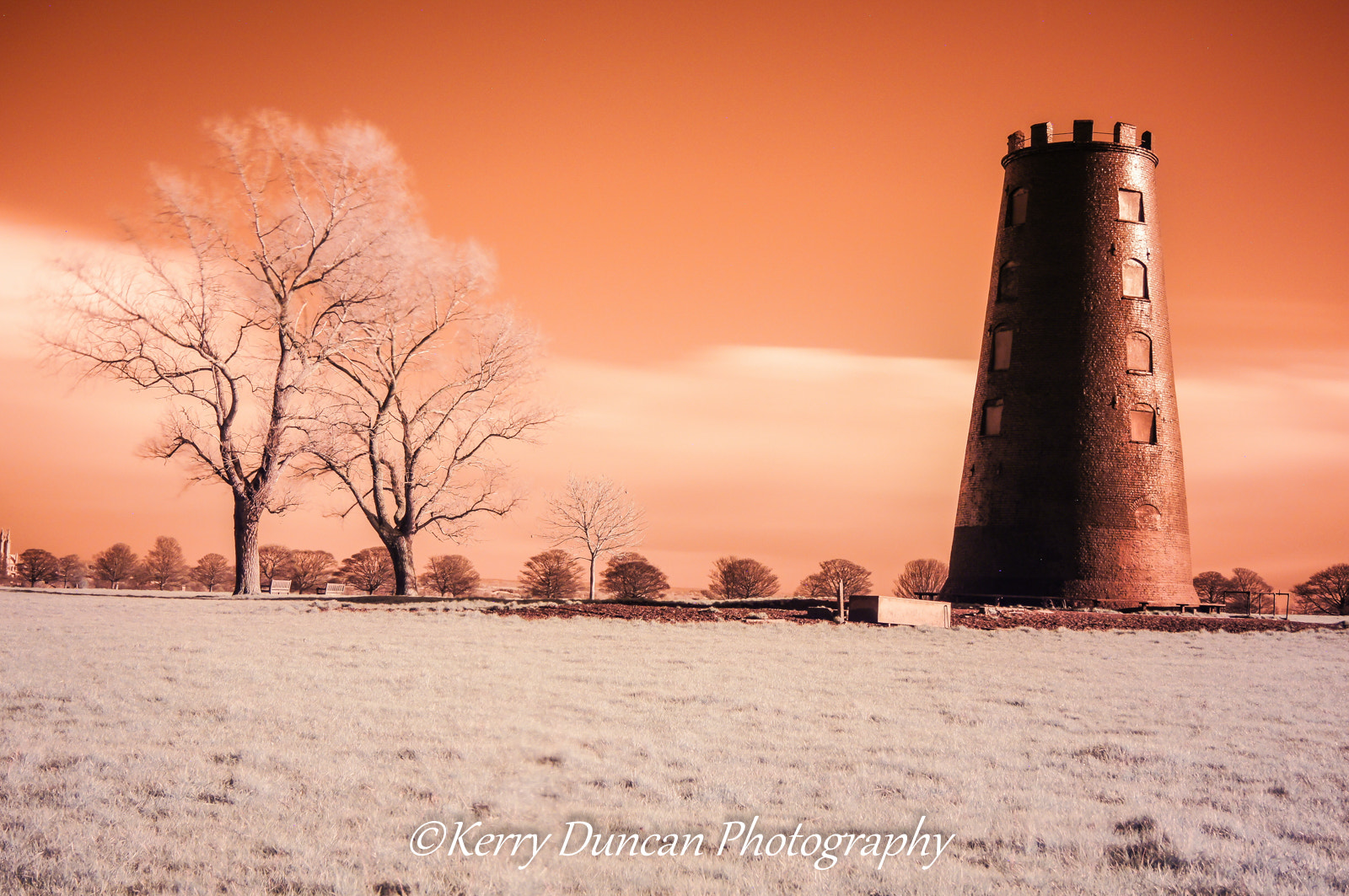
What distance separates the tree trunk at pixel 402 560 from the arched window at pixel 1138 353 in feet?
77.6

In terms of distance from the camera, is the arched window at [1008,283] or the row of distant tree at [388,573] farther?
the row of distant tree at [388,573]

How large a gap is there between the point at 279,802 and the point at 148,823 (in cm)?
81

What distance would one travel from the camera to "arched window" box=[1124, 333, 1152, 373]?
103 feet

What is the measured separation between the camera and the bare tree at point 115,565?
192ft

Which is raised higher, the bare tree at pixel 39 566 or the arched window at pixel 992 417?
the arched window at pixel 992 417

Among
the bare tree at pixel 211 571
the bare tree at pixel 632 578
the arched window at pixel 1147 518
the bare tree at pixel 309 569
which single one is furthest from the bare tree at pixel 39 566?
the arched window at pixel 1147 518

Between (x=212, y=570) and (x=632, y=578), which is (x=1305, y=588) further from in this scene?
(x=212, y=570)

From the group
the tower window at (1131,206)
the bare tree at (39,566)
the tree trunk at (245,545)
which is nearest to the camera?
the tree trunk at (245,545)

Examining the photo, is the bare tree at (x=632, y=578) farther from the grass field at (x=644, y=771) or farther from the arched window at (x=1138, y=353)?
the grass field at (x=644, y=771)

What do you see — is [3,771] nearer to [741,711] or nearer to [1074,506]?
[741,711]

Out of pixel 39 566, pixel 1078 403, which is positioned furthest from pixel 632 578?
pixel 39 566

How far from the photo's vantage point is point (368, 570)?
55.6m

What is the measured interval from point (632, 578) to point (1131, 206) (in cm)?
3298

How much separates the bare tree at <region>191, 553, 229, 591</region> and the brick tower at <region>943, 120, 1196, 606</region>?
4241cm
